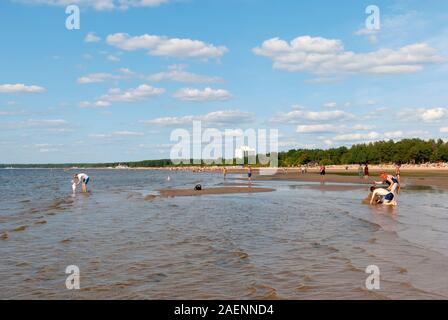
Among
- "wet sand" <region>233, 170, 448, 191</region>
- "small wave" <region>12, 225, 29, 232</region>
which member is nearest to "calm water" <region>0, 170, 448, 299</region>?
"small wave" <region>12, 225, 29, 232</region>

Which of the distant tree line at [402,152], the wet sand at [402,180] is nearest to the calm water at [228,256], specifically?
the wet sand at [402,180]

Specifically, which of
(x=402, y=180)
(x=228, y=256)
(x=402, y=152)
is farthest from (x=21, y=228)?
(x=402, y=152)

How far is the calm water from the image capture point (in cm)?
853

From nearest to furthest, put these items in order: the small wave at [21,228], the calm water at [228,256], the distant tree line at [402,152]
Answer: the calm water at [228,256] → the small wave at [21,228] → the distant tree line at [402,152]

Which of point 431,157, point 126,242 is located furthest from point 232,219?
point 431,157

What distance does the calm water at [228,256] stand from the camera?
853 centimetres

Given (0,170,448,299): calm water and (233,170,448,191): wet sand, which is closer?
(0,170,448,299): calm water

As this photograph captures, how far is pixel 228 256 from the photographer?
38.5 ft

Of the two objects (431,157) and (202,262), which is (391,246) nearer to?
(202,262)

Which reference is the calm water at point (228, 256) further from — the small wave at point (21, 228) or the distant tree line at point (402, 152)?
the distant tree line at point (402, 152)

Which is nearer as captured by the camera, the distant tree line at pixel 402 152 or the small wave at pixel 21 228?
the small wave at pixel 21 228

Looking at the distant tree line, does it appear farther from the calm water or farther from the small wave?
the small wave

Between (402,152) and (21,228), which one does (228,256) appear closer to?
(21,228)
